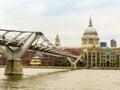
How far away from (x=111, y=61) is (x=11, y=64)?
442 ft

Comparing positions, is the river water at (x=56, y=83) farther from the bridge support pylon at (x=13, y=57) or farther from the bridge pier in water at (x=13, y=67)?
the bridge support pylon at (x=13, y=57)

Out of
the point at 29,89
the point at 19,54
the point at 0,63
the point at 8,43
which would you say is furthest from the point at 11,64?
the point at 0,63

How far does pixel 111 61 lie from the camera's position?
198m

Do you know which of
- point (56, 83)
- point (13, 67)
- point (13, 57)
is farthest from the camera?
point (13, 67)

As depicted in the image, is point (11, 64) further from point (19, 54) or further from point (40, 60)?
point (40, 60)

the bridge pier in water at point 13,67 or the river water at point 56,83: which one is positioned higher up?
the bridge pier in water at point 13,67

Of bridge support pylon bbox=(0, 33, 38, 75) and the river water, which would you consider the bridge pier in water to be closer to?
bridge support pylon bbox=(0, 33, 38, 75)

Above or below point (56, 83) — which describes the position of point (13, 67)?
above

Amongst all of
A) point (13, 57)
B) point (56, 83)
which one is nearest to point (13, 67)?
point (13, 57)

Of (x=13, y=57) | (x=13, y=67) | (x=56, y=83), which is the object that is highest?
(x=13, y=57)

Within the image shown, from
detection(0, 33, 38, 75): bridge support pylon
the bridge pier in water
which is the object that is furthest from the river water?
detection(0, 33, 38, 75): bridge support pylon

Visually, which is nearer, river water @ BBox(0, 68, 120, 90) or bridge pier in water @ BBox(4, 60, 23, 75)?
river water @ BBox(0, 68, 120, 90)

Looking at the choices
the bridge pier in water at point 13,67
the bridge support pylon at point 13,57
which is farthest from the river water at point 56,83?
the bridge support pylon at point 13,57

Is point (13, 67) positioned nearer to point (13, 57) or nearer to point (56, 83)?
point (13, 57)
